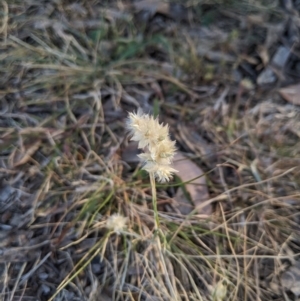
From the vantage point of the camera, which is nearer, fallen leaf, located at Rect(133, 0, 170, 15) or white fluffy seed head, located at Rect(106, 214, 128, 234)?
white fluffy seed head, located at Rect(106, 214, 128, 234)

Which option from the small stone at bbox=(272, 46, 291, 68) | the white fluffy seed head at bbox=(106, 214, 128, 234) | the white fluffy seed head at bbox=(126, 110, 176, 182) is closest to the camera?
the white fluffy seed head at bbox=(126, 110, 176, 182)

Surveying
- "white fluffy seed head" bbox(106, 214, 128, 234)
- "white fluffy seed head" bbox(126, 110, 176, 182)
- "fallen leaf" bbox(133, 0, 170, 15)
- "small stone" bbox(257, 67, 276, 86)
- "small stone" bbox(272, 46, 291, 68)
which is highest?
"white fluffy seed head" bbox(126, 110, 176, 182)

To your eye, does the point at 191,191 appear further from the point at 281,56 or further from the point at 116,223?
the point at 281,56

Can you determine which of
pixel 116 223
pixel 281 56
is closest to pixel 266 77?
pixel 281 56

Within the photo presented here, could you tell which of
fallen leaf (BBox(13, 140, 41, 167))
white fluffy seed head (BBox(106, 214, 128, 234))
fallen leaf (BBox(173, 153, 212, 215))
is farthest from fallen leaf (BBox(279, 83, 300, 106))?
fallen leaf (BBox(13, 140, 41, 167))

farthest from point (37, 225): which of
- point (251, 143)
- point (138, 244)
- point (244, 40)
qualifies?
point (244, 40)

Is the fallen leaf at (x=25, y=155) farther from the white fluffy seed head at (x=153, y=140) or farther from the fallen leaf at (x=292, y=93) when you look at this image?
the fallen leaf at (x=292, y=93)

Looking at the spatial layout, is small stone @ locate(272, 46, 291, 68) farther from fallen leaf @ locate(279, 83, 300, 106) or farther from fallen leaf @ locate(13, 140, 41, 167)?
fallen leaf @ locate(13, 140, 41, 167)

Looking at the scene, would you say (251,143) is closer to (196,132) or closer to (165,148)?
(196,132)
